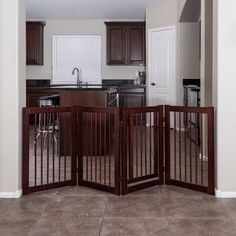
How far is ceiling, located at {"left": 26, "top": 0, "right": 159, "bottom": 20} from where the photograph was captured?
8281mm

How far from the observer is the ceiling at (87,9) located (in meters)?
8.28

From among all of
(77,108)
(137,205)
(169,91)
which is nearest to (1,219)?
(137,205)

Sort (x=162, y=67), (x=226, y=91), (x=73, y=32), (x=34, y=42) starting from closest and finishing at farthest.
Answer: (x=226, y=91) < (x=162, y=67) < (x=34, y=42) < (x=73, y=32)

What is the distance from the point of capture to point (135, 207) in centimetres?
328

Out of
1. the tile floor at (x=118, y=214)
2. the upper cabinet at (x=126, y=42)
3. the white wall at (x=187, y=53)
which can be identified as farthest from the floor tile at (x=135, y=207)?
the upper cabinet at (x=126, y=42)

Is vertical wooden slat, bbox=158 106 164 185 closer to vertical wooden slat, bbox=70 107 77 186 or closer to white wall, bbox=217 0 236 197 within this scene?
white wall, bbox=217 0 236 197

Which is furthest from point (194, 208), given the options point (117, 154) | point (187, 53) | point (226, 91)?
point (187, 53)

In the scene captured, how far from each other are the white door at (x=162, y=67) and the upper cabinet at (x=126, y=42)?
0.83 metres

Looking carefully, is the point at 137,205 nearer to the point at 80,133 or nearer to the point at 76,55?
the point at 80,133

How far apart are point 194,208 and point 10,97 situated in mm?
1793

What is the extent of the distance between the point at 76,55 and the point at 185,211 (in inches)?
292

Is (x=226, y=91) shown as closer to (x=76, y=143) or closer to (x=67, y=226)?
(x=76, y=143)

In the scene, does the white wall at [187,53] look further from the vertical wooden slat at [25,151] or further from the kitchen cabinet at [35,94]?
the vertical wooden slat at [25,151]

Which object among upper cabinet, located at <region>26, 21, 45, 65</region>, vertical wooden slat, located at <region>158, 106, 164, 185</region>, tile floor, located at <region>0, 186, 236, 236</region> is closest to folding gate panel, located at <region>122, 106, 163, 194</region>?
vertical wooden slat, located at <region>158, 106, 164, 185</region>
